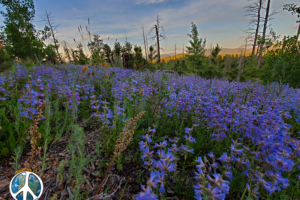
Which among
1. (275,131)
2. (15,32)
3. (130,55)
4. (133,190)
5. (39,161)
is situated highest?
(15,32)

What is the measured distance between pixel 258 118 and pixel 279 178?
1.09 meters

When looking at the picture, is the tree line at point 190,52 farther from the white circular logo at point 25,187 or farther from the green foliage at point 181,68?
the white circular logo at point 25,187

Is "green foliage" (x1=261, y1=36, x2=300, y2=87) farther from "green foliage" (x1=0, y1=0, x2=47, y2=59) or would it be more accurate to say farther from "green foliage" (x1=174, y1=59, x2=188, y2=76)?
"green foliage" (x1=0, y1=0, x2=47, y2=59)

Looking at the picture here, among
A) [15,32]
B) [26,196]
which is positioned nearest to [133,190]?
[26,196]

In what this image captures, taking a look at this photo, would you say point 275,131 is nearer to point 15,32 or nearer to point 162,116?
point 162,116

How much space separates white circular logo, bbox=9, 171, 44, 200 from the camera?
0.86 metres

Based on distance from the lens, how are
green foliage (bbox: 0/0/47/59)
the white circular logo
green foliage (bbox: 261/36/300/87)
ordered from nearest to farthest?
the white circular logo < green foliage (bbox: 261/36/300/87) < green foliage (bbox: 0/0/47/59)

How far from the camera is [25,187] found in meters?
0.89

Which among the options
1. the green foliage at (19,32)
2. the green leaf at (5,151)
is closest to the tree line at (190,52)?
the green foliage at (19,32)

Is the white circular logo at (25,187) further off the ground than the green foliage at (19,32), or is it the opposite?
the green foliage at (19,32)

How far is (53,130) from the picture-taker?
2535 mm

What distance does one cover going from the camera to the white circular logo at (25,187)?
2.81ft

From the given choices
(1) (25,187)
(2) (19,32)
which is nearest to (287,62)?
(1) (25,187)

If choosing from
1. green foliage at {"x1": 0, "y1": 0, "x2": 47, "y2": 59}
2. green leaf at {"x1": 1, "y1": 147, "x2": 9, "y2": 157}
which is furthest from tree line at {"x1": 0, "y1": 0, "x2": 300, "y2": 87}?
green leaf at {"x1": 1, "y1": 147, "x2": 9, "y2": 157}
